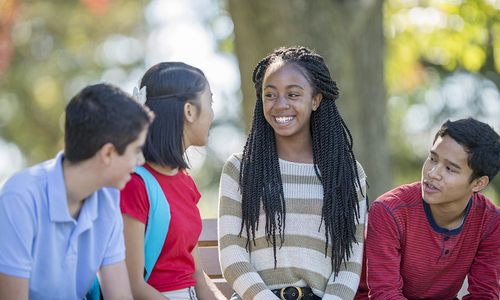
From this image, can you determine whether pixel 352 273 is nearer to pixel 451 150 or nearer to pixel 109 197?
pixel 451 150

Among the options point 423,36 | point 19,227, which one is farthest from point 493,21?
point 19,227

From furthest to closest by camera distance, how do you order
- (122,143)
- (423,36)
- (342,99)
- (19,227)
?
(423,36) < (342,99) < (122,143) < (19,227)

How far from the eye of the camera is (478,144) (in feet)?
8.01

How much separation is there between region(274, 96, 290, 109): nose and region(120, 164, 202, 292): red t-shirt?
67 cm

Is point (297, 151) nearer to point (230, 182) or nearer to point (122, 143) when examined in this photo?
point (230, 182)

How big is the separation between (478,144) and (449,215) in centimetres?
42

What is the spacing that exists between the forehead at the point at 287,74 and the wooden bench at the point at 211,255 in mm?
1116

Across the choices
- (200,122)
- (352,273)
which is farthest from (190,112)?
(352,273)

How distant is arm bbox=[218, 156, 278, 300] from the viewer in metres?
2.35

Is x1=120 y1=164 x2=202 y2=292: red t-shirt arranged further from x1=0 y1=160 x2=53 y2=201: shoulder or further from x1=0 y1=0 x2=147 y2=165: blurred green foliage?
x1=0 y1=0 x2=147 y2=165: blurred green foliage

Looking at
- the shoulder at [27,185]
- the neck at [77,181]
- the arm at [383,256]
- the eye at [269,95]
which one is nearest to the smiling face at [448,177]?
the arm at [383,256]

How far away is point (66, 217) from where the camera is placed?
169 centimetres

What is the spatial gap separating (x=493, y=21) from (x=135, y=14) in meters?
8.69

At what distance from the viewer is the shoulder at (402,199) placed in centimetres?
254
